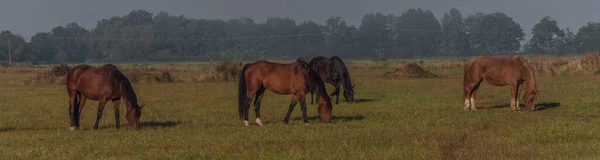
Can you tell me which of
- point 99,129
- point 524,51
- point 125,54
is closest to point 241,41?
point 125,54

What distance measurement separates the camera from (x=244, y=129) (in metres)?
17.5

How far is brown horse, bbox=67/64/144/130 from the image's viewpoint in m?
17.6

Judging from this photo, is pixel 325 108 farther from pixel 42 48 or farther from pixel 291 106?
pixel 42 48

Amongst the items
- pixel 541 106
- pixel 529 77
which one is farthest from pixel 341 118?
pixel 541 106

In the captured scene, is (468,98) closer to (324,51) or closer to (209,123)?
(209,123)

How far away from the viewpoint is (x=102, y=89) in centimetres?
1784

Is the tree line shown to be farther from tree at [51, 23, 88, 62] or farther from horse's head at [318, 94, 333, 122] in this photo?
horse's head at [318, 94, 333, 122]

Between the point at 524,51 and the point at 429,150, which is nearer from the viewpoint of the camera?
the point at 429,150

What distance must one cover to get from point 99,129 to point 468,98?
1028 centimetres

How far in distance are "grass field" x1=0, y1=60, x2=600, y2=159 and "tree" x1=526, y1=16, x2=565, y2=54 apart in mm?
177797

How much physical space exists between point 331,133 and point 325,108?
2520 millimetres

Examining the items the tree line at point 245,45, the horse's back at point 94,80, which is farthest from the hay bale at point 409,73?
the tree line at point 245,45

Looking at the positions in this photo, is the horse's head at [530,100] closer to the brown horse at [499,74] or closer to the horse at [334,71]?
the brown horse at [499,74]

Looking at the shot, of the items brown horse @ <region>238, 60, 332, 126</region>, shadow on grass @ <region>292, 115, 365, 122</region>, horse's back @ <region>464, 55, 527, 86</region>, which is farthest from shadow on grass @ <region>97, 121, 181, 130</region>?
horse's back @ <region>464, 55, 527, 86</region>
